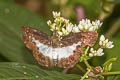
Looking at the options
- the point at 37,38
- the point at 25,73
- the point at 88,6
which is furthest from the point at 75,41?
the point at 88,6

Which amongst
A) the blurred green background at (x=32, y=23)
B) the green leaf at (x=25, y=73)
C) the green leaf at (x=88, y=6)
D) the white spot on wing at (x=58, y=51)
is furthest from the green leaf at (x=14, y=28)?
the white spot on wing at (x=58, y=51)

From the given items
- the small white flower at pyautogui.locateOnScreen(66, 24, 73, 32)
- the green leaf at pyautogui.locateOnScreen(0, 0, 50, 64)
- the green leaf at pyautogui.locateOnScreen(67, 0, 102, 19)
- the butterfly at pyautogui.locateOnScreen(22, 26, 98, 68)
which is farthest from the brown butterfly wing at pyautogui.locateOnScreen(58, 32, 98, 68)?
the green leaf at pyautogui.locateOnScreen(67, 0, 102, 19)

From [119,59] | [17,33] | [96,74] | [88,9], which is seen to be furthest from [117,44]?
[17,33]

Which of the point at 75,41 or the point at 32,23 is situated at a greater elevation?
the point at 32,23

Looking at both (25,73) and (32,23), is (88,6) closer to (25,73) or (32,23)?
(32,23)

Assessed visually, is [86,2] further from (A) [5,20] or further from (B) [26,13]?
(A) [5,20]

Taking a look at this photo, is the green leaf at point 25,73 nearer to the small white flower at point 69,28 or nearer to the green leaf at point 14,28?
the small white flower at point 69,28
